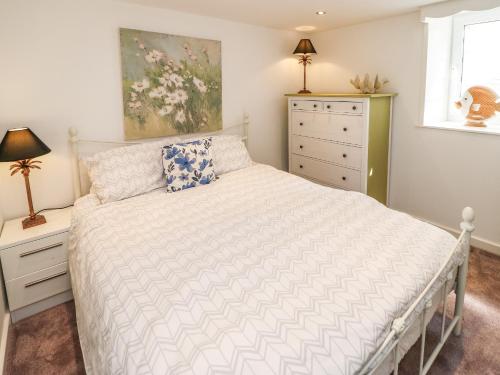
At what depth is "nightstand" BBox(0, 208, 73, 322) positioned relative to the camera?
204cm

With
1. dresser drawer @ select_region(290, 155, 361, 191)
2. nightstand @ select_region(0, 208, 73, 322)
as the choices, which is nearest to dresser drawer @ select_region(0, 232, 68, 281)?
nightstand @ select_region(0, 208, 73, 322)

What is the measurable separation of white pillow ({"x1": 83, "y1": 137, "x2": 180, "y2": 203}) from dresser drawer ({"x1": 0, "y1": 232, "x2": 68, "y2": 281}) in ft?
1.30

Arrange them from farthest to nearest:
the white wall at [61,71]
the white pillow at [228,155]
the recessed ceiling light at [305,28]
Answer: the recessed ceiling light at [305,28], the white pillow at [228,155], the white wall at [61,71]

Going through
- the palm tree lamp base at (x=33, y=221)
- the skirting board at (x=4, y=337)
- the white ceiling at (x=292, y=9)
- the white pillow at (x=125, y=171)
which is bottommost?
the skirting board at (x=4, y=337)

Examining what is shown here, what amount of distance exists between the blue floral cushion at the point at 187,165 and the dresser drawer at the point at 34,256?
82 cm

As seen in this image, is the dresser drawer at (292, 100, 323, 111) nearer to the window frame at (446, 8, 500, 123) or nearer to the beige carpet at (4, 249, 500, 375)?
the window frame at (446, 8, 500, 123)

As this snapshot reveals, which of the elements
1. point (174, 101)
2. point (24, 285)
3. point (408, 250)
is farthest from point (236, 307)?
point (174, 101)

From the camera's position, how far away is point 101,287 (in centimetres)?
145

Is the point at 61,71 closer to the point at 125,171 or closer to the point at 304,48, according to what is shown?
the point at 125,171

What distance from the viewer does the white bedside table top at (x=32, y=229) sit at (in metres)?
2.05

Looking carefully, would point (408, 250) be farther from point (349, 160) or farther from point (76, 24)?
point (76, 24)

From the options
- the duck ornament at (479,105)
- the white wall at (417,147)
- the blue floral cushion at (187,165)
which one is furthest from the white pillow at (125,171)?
the duck ornament at (479,105)

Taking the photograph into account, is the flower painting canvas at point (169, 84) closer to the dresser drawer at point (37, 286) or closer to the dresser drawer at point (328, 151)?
the dresser drawer at point (328, 151)

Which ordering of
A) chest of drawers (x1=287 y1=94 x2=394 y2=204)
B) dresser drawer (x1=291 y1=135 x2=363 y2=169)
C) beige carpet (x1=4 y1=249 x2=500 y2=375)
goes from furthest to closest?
1. dresser drawer (x1=291 y1=135 x2=363 y2=169)
2. chest of drawers (x1=287 y1=94 x2=394 y2=204)
3. beige carpet (x1=4 y1=249 x2=500 y2=375)
